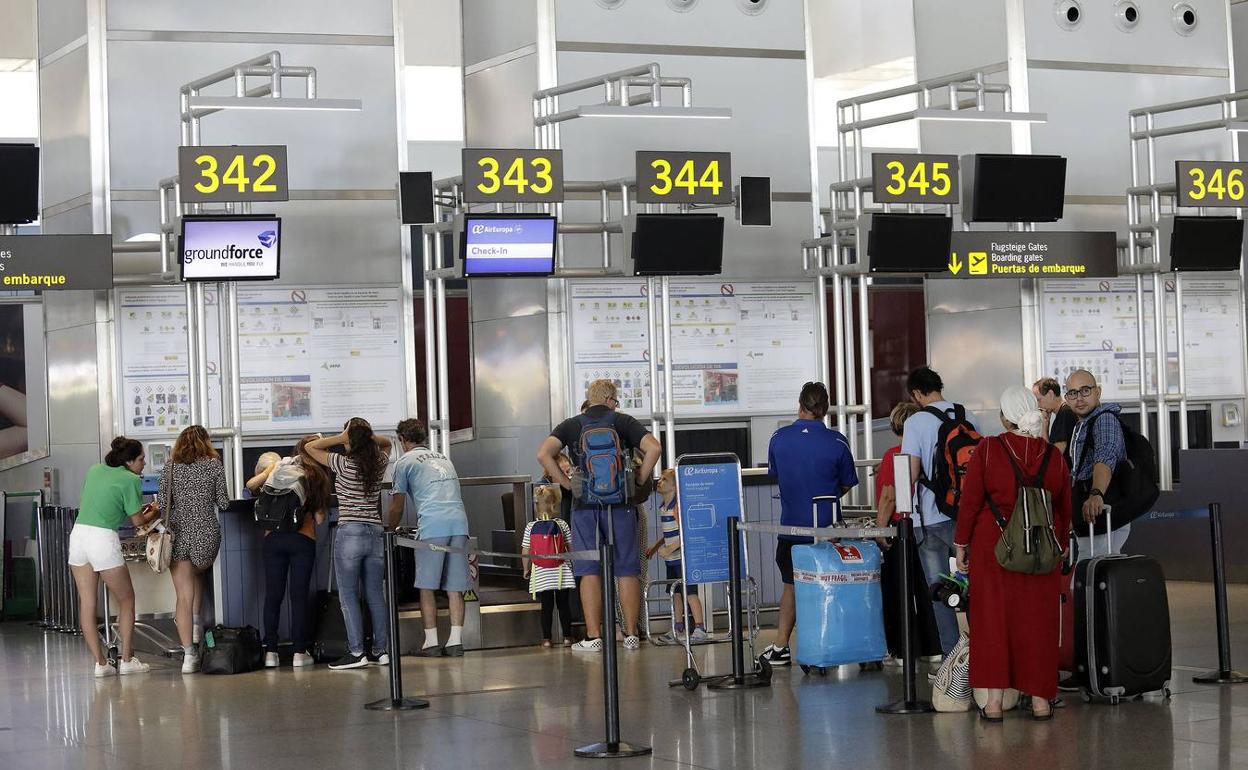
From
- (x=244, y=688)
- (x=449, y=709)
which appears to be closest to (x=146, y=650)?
(x=244, y=688)

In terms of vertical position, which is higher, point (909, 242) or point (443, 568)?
point (909, 242)

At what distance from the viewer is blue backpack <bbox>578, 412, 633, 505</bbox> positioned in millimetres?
10328

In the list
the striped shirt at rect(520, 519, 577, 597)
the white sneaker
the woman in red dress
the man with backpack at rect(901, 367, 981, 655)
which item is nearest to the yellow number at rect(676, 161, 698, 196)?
the striped shirt at rect(520, 519, 577, 597)

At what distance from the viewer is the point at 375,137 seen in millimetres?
13414

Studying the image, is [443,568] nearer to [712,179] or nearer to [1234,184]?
[712,179]

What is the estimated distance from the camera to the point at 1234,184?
44.1 feet

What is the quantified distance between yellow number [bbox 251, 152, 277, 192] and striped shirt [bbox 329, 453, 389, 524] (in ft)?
6.89

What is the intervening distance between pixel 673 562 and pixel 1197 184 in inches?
214

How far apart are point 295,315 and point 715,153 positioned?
11.5ft

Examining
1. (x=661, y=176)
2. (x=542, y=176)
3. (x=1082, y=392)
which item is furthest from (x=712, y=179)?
(x=1082, y=392)

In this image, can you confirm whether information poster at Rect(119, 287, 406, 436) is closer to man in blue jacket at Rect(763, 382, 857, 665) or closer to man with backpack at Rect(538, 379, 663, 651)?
man with backpack at Rect(538, 379, 663, 651)

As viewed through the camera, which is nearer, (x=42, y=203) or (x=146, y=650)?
(x=146, y=650)

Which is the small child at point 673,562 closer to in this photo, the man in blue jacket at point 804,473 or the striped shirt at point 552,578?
the striped shirt at point 552,578

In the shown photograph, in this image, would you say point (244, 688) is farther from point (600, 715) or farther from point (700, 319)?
point (700, 319)
